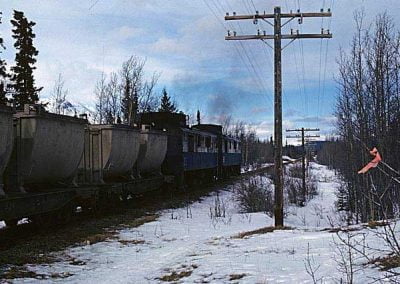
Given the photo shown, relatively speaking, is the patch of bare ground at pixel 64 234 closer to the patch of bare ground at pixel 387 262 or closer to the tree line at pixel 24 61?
the patch of bare ground at pixel 387 262

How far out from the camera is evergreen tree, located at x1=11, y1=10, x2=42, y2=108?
35.0m

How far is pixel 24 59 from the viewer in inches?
1398

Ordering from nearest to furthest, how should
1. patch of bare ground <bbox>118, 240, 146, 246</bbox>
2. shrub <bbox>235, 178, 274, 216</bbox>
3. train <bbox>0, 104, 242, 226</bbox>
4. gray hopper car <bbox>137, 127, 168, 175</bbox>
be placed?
train <bbox>0, 104, 242, 226</bbox>, patch of bare ground <bbox>118, 240, 146, 246</bbox>, gray hopper car <bbox>137, 127, 168, 175</bbox>, shrub <bbox>235, 178, 274, 216</bbox>

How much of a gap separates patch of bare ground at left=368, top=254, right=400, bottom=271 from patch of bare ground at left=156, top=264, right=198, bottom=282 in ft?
9.14

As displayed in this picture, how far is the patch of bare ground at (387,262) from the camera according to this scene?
556 cm

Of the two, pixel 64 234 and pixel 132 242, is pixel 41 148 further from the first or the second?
pixel 132 242

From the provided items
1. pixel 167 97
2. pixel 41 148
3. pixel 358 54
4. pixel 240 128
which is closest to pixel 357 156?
pixel 358 54

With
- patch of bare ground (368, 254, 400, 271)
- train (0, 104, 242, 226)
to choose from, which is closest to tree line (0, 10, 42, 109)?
train (0, 104, 242, 226)

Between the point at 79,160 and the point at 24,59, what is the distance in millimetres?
26334

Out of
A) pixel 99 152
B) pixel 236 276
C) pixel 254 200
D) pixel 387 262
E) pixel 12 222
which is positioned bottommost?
pixel 254 200

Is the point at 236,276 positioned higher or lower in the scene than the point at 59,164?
lower

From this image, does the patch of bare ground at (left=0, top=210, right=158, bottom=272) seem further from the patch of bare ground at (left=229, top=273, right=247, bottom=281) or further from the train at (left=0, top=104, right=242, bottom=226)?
the patch of bare ground at (left=229, top=273, right=247, bottom=281)

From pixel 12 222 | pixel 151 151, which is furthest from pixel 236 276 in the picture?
pixel 151 151

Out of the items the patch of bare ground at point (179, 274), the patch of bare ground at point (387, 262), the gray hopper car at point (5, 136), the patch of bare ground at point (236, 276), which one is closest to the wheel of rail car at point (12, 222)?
the gray hopper car at point (5, 136)
